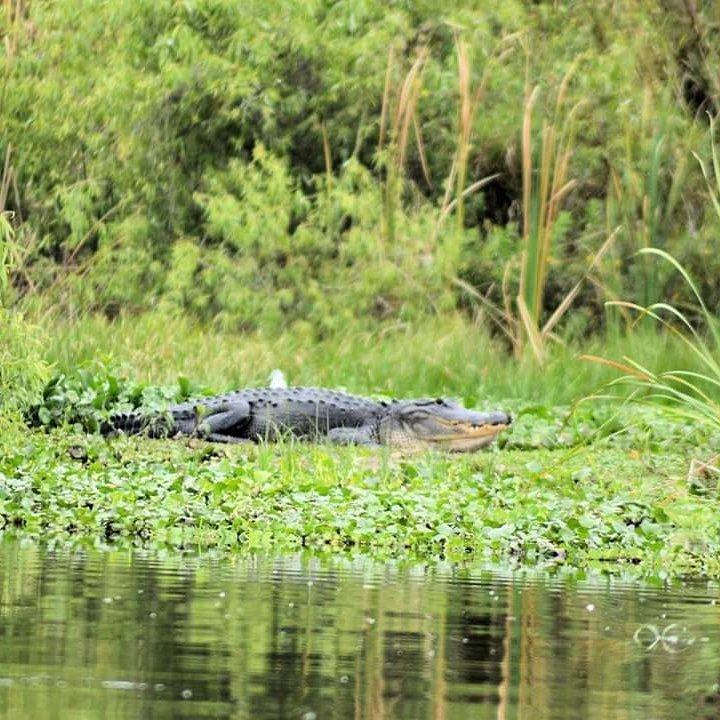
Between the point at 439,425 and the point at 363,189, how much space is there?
22.0 ft

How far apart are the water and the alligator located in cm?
520

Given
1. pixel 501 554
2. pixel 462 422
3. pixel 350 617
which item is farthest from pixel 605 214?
pixel 350 617

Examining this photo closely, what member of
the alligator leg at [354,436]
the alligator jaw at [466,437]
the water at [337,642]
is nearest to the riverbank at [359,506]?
the water at [337,642]

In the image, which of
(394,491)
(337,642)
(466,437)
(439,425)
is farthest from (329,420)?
(337,642)

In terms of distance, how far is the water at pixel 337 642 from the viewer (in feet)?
15.4

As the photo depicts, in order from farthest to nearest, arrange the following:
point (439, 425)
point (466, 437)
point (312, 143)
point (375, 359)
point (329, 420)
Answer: point (312, 143) < point (375, 359) < point (329, 420) < point (439, 425) < point (466, 437)

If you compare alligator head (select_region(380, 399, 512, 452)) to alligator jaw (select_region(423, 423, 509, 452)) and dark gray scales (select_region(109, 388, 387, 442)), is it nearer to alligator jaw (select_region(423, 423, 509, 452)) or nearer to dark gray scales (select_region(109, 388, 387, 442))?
alligator jaw (select_region(423, 423, 509, 452))

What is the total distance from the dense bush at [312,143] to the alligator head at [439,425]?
5308mm

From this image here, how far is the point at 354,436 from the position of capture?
13.7m

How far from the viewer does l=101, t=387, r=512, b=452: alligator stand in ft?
42.8

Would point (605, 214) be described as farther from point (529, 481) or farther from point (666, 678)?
point (666, 678)

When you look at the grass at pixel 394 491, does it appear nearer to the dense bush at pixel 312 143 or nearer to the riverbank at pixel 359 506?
the riverbank at pixel 359 506

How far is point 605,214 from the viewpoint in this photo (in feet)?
67.2

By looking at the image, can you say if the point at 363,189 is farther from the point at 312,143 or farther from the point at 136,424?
the point at 136,424
